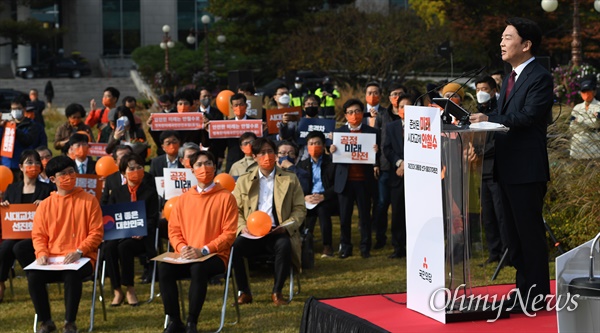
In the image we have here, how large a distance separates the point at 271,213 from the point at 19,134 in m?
4.76

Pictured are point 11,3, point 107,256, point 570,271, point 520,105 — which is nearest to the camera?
point 570,271

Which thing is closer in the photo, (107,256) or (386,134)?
(107,256)

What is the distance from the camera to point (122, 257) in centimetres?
1066

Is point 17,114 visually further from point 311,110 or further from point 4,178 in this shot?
point 311,110

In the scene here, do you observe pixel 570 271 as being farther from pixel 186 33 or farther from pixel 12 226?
pixel 186 33

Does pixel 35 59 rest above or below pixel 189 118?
above

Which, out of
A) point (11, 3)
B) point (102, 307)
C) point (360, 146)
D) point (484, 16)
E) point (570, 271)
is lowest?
point (102, 307)

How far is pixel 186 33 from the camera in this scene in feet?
202

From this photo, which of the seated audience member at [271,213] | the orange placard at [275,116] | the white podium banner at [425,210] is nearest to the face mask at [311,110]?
the orange placard at [275,116]

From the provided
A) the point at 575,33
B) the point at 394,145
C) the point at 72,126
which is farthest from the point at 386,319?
the point at 575,33

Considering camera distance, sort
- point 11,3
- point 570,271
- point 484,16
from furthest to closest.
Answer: point 11,3, point 484,16, point 570,271

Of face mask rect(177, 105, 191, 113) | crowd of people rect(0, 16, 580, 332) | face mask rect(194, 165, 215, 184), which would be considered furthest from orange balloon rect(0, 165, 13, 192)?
face mask rect(194, 165, 215, 184)

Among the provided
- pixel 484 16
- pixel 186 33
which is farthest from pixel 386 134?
pixel 186 33

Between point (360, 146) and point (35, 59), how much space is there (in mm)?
53274
